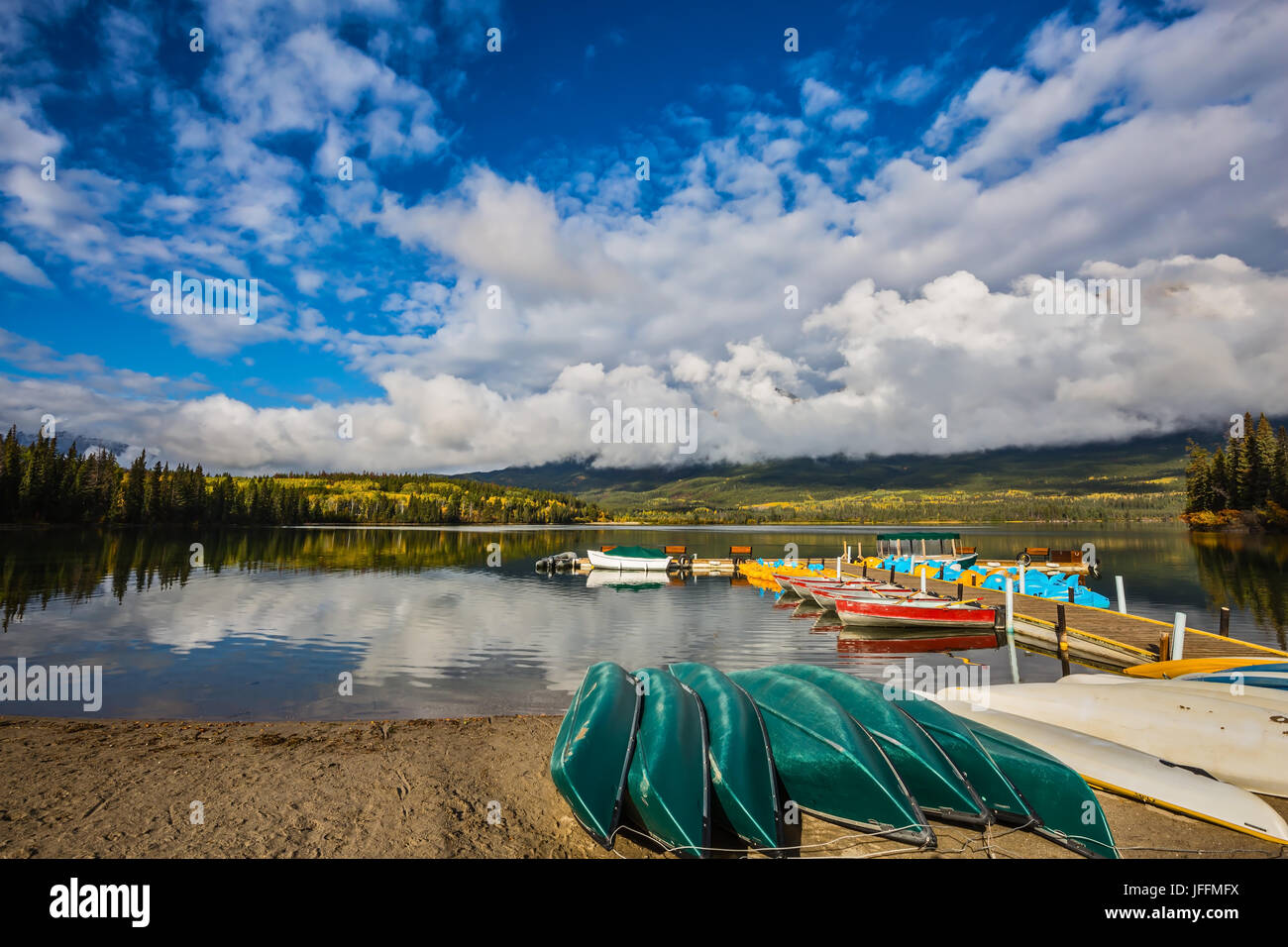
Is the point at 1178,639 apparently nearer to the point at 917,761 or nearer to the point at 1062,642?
the point at 1062,642

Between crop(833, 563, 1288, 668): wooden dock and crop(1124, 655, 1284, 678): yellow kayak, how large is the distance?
1.69m

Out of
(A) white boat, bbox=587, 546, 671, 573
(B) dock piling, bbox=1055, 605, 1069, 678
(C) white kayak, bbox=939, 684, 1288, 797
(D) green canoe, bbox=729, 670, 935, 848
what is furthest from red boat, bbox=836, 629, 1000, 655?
(A) white boat, bbox=587, 546, 671, 573

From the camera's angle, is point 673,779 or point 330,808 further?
point 330,808

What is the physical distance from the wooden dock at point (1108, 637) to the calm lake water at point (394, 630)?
64.2 inches

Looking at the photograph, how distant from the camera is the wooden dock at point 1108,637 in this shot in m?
18.7

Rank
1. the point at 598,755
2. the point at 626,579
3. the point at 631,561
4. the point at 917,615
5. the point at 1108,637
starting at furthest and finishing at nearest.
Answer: the point at 631,561 < the point at 626,579 < the point at 917,615 < the point at 1108,637 < the point at 598,755

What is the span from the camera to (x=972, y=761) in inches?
338

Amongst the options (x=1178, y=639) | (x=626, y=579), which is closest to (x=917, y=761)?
(x=1178, y=639)

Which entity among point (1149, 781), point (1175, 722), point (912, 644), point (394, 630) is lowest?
point (912, 644)

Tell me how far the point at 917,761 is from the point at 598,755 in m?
4.58

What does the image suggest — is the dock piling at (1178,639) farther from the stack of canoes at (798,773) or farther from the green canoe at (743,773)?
the green canoe at (743,773)

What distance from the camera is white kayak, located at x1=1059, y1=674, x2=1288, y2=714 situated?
10969 mm
